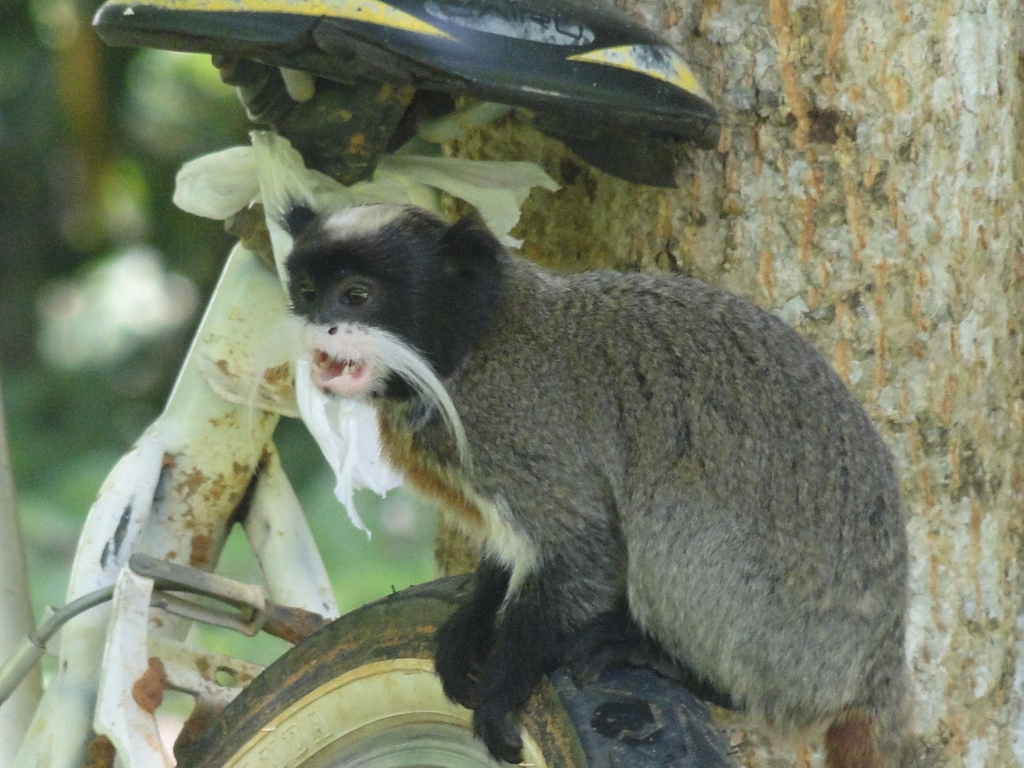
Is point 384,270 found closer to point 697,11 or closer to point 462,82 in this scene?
point 462,82

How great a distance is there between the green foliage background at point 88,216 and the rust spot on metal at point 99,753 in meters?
2.29

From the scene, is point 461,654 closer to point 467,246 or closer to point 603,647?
point 603,647

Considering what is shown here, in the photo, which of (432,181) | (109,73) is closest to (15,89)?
(109,73)

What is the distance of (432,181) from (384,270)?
347mm

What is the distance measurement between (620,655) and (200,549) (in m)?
0.82

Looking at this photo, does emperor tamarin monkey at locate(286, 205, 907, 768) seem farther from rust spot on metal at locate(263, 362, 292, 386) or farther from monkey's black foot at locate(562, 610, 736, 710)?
rust spot on metal at locate(263, 362, 292, 386)

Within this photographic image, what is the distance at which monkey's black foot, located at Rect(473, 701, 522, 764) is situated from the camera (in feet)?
5.01

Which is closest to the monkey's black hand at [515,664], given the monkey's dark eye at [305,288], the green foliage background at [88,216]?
the monkey's dark eye at [305,288]

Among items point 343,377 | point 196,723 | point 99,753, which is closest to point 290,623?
point 196,723

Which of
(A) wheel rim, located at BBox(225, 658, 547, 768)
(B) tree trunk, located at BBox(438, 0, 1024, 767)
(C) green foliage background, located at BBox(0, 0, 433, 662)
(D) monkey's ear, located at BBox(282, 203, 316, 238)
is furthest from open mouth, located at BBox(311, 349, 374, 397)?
(C) green foliage background, located at BBox(0, 0, 433, 662)

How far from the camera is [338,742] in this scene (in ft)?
5.56

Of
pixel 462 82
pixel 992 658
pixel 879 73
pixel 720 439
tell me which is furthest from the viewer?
pixel 992 658

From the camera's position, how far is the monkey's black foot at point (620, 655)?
1573 millimetres

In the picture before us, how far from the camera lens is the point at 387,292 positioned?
5.59 feet
